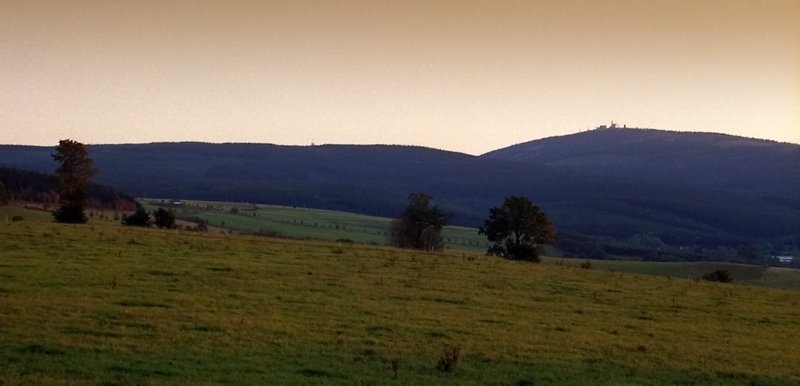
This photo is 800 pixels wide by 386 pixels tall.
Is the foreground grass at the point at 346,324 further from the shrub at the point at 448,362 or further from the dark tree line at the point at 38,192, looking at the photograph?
the dark tree line at the point at 38,192

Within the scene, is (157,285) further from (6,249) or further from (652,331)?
(652,331)

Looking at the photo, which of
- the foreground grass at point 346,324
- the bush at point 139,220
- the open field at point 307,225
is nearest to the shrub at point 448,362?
the foreground grass at point 346,324

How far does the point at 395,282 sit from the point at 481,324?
910 cm

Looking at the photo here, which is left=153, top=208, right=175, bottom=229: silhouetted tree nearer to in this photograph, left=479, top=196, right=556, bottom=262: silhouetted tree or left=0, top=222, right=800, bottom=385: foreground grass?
left=479, top=196, right=556, bottom=262: silhouetted tree

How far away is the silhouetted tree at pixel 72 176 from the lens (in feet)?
206

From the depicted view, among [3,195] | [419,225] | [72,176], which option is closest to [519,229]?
[419,225]

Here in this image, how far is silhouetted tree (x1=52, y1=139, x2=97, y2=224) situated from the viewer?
2475 inches

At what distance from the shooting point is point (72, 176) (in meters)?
63.5

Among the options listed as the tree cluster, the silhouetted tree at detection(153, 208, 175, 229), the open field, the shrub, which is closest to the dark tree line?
the open field

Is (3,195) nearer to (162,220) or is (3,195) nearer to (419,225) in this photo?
(162,220)

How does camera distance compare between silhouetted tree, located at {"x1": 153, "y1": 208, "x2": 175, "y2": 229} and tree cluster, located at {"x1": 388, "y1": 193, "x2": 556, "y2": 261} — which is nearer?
tree cluster, located at {"x1": 388, "y1": 193, "x2": 556, "y2": 261}

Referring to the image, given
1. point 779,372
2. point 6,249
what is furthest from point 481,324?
point 6,249

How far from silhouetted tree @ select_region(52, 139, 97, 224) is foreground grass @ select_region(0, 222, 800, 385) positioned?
987 inches

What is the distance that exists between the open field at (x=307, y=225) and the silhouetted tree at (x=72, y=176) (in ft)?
174
